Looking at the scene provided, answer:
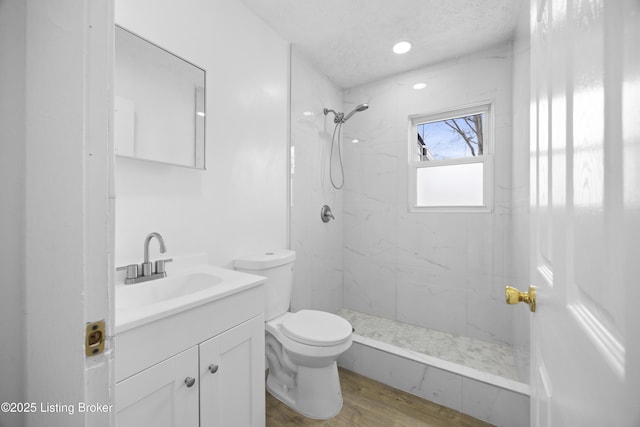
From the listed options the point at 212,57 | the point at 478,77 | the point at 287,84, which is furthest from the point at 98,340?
the point at 478,77

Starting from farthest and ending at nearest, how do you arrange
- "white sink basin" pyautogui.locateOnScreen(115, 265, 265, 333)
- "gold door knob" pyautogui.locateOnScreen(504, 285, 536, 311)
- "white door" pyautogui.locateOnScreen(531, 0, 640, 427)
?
"white sink basin" pyautogui.locateOnScreen(115, 265, 265, 333) → "gold door knob" pyautogui.locateOnScreen(504, 285, 536, 311) → "white door" pyautogui.locateOnScreen(531, 0, 640, 427)

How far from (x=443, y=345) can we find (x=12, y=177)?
94.7 inches

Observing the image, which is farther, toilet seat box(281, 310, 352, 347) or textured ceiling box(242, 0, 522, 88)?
textured ceiling box(242, 0, 522, 88)

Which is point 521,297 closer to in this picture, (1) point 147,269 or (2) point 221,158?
(1) point 147,269

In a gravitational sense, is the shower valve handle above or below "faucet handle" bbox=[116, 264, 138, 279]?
above

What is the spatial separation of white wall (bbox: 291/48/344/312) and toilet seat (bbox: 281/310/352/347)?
415mm

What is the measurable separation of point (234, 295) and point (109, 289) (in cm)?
61

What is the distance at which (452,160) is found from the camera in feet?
7.39

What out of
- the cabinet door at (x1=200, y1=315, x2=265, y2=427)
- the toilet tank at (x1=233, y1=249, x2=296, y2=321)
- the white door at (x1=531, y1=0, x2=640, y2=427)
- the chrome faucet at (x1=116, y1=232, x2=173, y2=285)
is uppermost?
the white door at (x1=531, y1=0, x2=640, y2=427)

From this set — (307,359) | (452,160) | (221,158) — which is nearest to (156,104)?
(221,158)

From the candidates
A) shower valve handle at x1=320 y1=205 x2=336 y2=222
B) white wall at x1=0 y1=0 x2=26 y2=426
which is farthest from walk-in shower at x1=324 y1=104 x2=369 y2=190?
white wall at x1=0 y1=0 x2=26 y2=426

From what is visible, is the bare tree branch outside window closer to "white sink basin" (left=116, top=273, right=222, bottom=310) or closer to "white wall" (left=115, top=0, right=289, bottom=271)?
"white wall" (left=115, top=0, right=289, bottom=271)

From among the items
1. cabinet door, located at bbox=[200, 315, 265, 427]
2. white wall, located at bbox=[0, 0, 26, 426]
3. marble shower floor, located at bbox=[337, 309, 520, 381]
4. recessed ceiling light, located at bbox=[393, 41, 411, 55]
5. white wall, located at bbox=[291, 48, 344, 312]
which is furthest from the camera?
white wall, located at bbox=[291, 48, 344, 312]

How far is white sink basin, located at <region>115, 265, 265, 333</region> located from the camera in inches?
30.5
